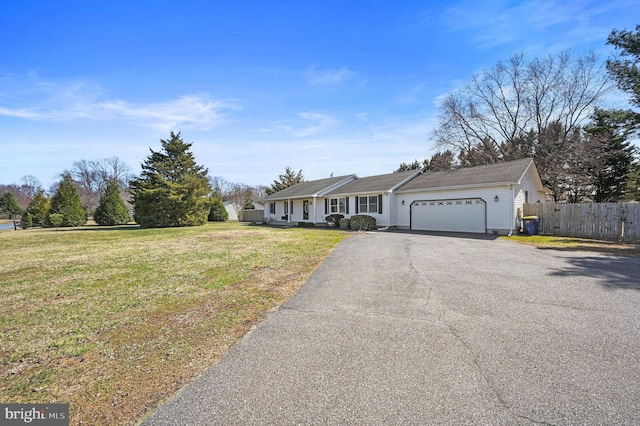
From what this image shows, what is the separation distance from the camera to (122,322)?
4.05 meters

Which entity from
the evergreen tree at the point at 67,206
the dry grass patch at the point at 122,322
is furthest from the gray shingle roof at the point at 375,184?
the evergreen tree at the point at 67,206

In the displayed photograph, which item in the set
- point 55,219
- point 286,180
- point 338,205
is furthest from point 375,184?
point 55,219

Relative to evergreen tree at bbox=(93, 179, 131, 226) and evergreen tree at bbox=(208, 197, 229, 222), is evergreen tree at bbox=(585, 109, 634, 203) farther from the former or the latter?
evergreen tree at bbox=(93, 179, 131, 226)

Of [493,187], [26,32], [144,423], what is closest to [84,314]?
[144,423]

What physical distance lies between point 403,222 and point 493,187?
18.8 ft

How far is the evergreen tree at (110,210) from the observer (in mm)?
27589

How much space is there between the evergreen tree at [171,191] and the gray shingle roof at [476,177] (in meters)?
16.9

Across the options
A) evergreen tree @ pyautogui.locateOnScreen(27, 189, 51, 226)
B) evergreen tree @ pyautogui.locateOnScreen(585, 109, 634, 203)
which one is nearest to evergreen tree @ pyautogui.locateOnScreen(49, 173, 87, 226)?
evergreen tree @ pyautogui.locateOnScreen(27, 189, 51, 226)

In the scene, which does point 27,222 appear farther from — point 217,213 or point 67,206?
point 217,213

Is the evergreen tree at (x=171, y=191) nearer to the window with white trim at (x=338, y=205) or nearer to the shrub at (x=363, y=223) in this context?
the window with white trim at (x=338, y=205)

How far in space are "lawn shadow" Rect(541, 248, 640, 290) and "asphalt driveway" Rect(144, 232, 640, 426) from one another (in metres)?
0.15

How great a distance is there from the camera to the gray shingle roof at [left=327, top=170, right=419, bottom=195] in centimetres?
1997

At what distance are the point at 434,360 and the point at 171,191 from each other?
2424 centimetres

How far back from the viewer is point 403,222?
19.2m
